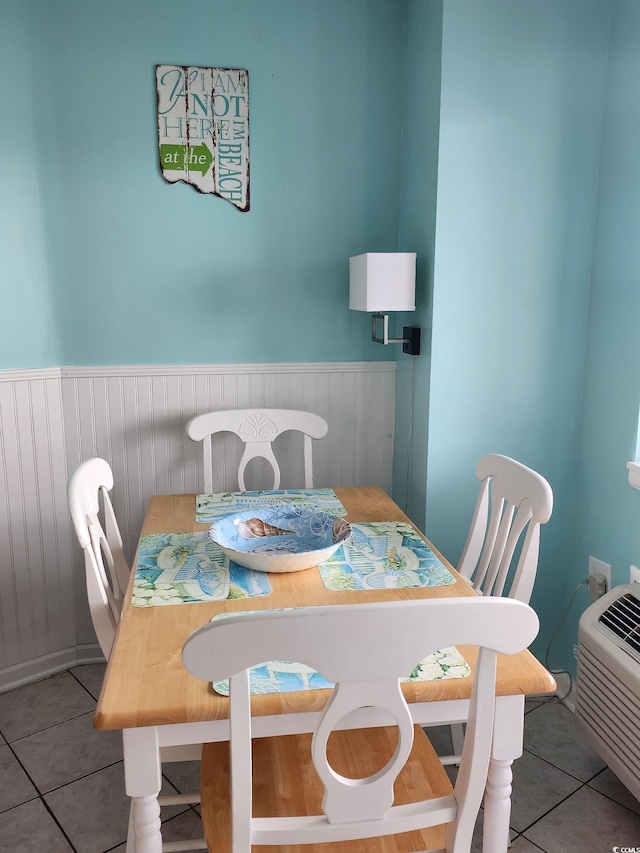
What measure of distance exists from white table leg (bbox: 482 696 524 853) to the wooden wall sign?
1.93 meters

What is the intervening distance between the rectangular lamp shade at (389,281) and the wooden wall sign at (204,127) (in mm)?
625

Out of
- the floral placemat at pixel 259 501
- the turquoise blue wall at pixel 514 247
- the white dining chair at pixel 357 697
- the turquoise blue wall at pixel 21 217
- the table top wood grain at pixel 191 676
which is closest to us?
the white dining chair at pixel 357 697

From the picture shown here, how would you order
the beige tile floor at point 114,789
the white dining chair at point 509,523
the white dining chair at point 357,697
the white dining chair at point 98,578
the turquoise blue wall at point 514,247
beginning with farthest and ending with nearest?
1. the turquoise blue wall at point 514,247
2. the beige tile floor at point 114,789
3. the white dining chair at point 509,523
4. the white dining chair at point 98,578
5. the white dining chair at point 357,697

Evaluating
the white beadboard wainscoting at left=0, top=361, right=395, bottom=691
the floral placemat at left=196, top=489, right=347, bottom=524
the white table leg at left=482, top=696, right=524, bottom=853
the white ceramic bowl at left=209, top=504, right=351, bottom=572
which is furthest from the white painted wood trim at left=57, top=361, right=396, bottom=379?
the white table leg at left=482, top=696, right=524, bottom=853

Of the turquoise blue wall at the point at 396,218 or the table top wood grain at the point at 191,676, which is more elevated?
the turquoise blue wall at the point at 396,218

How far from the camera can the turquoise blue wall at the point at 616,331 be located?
2123 mm

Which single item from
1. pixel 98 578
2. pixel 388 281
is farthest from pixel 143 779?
pixel 388 281

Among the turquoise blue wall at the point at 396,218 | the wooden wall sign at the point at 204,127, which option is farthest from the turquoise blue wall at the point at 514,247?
the wooden wall sign at the point at 204,127

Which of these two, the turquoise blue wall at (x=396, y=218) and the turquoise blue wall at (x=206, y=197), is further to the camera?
the turquoise blue wall at (x=206, y=197)

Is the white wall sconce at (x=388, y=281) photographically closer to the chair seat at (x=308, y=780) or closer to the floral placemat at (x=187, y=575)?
the floral placemat at (x=187, y=575)

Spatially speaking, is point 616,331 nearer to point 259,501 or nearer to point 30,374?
point 259,501

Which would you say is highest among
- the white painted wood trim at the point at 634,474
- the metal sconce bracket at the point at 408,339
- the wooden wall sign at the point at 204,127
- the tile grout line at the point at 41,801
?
the wooden wall sign at the point at 204,127

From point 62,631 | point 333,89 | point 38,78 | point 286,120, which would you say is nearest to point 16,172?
point 38,78

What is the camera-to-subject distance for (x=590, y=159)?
227 centimetres
